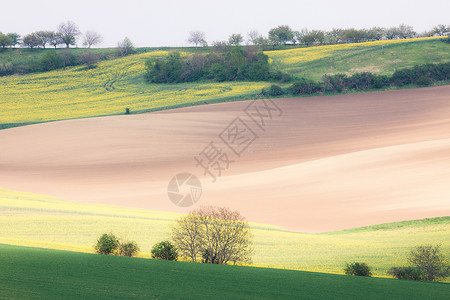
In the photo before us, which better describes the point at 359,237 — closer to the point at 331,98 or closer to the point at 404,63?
the point at 331,98

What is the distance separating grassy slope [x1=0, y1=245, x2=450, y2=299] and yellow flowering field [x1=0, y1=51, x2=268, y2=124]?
50.3 metres

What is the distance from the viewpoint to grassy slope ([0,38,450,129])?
221ft

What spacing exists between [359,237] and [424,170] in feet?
46.5

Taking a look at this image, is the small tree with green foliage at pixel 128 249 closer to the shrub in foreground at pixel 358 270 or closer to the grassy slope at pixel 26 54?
the shrub in foreground at pixel 358 270

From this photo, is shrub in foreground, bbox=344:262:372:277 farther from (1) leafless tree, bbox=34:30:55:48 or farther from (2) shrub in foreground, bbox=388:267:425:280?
(1) leafless tree, bbox=34:30:55:48

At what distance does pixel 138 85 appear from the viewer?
79.2 m

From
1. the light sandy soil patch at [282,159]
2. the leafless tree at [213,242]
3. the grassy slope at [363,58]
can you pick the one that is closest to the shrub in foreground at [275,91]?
the light sandy soil patch at [282,159]

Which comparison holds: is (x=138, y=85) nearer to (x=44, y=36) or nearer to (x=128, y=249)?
(x=44, y=36)

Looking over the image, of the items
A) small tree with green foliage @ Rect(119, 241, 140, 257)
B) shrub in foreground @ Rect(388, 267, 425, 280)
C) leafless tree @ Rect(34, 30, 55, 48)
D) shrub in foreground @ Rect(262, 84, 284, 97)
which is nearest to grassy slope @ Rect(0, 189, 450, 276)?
shrub in foreground @ Rect(388, 267, 425, 280)

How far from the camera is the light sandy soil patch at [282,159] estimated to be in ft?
106

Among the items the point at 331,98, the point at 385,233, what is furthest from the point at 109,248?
the point at 331,98

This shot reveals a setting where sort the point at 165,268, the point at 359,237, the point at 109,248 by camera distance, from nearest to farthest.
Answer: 1. the point at 165,268
2. the point at 109,248
3. the point at 359,237

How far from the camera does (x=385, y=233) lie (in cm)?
2566

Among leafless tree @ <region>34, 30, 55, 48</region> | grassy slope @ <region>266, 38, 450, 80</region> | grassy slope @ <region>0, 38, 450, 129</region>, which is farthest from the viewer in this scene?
leafless tree @ <region>34, 30, 55, 48</region>
